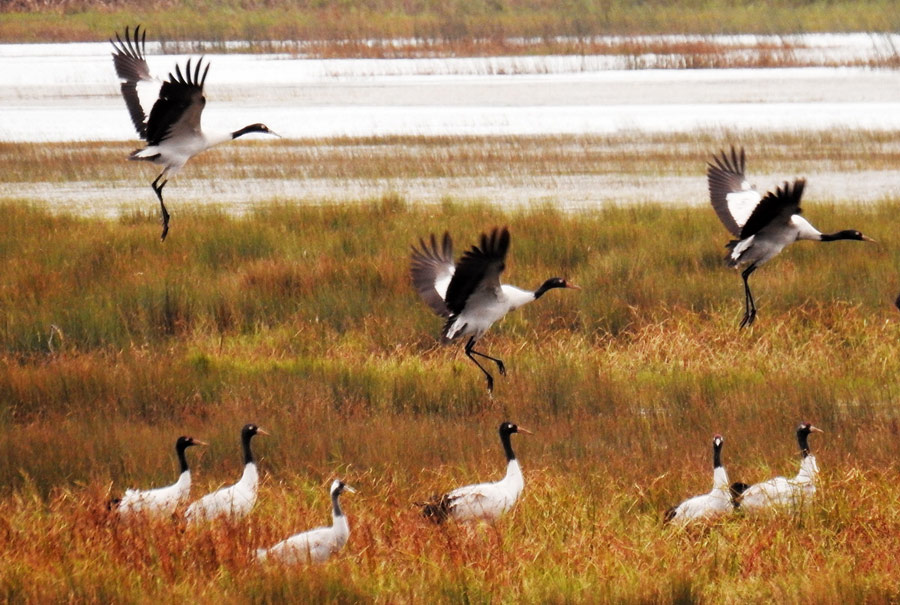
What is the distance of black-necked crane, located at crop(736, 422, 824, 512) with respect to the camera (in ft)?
19.9

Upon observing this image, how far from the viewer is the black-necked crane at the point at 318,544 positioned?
5309 millimetres

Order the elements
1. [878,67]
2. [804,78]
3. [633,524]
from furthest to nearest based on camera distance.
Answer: [878,67], [804,78], [633,524]

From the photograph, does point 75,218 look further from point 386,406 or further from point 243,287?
point 386,406

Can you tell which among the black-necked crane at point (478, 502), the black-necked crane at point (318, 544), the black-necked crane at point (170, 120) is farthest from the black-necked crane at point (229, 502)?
the black-necked crane at point (170, 120)

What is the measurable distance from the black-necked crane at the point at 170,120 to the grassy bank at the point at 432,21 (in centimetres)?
3845

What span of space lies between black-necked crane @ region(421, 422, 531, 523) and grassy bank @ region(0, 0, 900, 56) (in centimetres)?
4233

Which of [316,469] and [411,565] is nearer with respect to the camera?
[411,565]

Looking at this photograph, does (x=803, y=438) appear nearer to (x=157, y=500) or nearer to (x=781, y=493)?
(x=781, y=493)

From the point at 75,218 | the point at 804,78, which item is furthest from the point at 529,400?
the point at 804,78

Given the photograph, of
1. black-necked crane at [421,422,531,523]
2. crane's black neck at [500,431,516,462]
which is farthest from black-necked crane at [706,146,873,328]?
black-necked crane at [421,422,531,523]

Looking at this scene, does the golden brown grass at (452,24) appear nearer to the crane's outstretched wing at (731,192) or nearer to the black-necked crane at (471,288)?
the crane's outstretched wing at (731,192)

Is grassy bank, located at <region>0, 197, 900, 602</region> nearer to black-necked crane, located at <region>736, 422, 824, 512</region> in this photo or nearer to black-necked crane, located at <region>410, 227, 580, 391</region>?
black-necked crane, located at <region>736, 422, 824, 512</region>

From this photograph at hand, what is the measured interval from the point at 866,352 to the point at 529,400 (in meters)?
2.98

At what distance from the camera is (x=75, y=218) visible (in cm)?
1495
